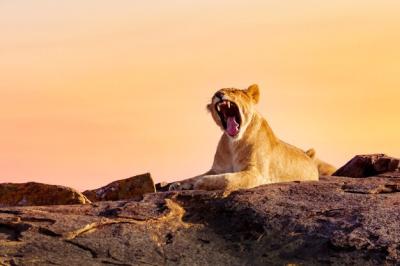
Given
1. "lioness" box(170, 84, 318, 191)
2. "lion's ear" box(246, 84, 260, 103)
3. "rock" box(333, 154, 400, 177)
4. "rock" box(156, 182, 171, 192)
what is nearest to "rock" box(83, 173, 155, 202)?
"lioness" box(170, 84, 318, 191)

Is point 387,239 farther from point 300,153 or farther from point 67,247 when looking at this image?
point 300,153

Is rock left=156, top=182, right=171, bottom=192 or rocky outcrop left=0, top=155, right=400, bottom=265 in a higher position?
rock left=156, top=182, right=171, bottom=192

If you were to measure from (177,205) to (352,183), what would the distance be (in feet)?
10.9

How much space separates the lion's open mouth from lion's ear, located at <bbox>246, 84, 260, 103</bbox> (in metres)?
0.70

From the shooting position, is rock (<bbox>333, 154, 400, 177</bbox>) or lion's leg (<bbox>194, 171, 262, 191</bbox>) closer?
lion's leg (<bbox>194, 171, 262, 191</bbox>)

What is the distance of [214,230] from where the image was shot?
1252cm

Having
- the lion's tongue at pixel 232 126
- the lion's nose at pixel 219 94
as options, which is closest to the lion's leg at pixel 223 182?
the lion's tongue at pixel 232 126

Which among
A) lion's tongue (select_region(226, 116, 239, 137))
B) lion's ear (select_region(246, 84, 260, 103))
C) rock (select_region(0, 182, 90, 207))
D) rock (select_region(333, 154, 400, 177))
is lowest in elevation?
rock (select_region(0, 182, 90, 207))

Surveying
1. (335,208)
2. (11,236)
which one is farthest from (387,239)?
(11,236)

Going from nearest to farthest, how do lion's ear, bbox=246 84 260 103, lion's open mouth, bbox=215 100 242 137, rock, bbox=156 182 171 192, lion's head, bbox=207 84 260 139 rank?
lion's head, bbox=207 84 260 139, lion's open mouth, bbox=215 100 242 137, lion's ear, bbox=246 84 260 103, rock, bbox=156 182 171 192

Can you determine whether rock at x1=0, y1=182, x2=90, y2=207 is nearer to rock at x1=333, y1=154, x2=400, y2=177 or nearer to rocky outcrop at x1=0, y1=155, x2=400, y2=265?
rocky outcrop at x1=0, y1=155, x2=400, y2=265

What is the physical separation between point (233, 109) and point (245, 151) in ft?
3.72

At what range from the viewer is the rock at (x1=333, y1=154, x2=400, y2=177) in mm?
19227

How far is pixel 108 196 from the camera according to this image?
17.2 m
